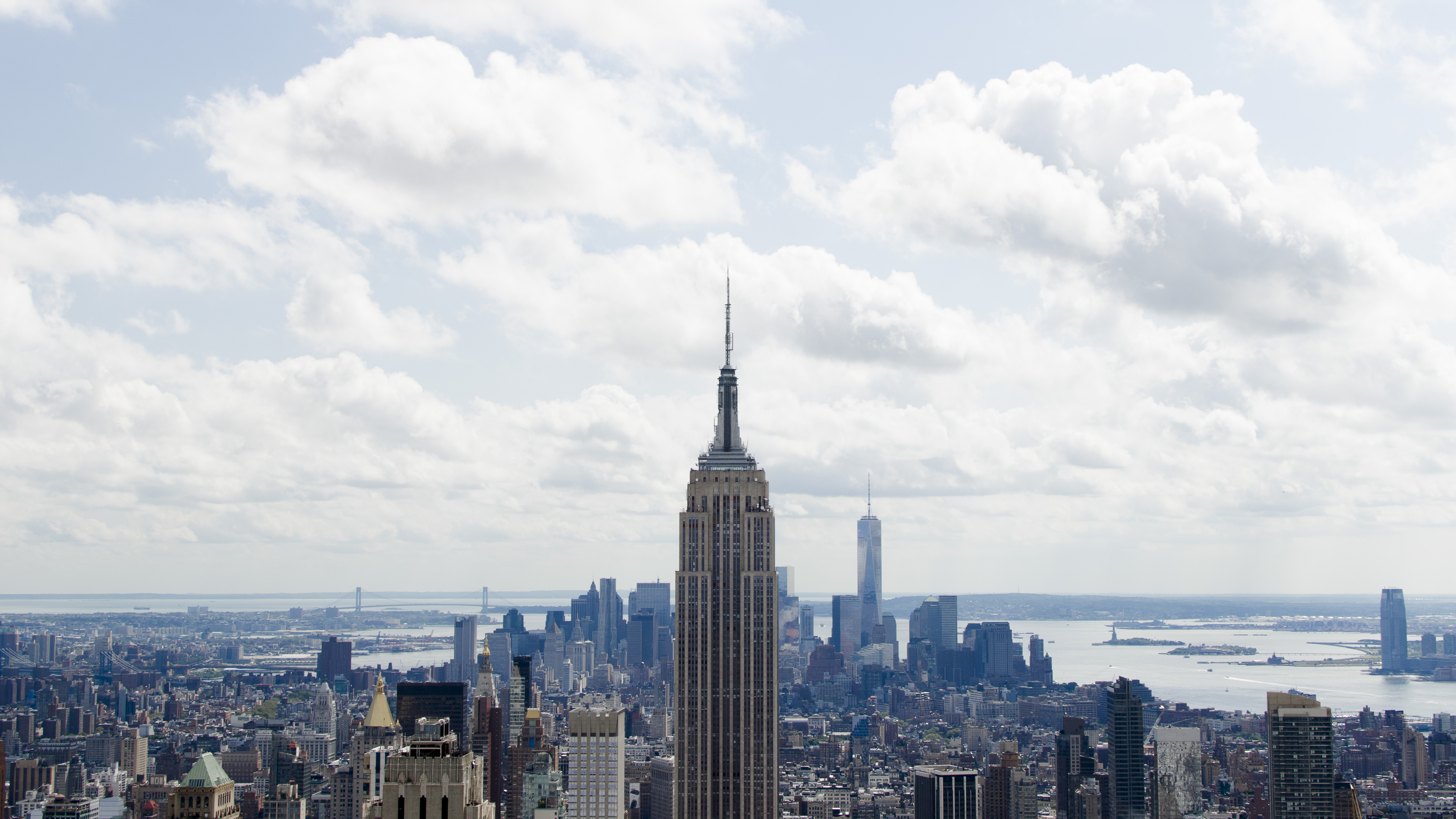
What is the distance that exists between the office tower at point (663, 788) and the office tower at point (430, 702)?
72.9 feet

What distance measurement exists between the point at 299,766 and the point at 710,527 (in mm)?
A: 59736

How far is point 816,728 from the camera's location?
171 meters

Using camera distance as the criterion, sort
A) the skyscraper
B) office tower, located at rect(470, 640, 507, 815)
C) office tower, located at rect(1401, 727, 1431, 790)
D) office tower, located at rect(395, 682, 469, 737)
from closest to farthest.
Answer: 1. office tower, located at rect(470, 640, 507, 815)
2. the skyscraper
3. office tower, located at rect(395, 682, 469, 737)
4. office tower, located at rect(1401, 727, 1431, 790)

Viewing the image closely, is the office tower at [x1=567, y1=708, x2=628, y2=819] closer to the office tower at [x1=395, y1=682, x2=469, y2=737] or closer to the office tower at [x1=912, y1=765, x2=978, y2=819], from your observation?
the office tower at [x1=912, y1=765, x2=978, y2=819]

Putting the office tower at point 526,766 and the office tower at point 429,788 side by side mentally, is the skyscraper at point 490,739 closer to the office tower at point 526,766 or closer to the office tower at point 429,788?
the office tower at point 526,766

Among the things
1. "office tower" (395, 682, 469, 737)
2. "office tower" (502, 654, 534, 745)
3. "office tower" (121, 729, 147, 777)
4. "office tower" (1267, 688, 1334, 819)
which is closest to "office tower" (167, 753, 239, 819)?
"office tower" (502, 654, 534, 745)

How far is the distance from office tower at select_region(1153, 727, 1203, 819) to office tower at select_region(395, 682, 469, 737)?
5375cm

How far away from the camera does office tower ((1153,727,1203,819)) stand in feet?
346

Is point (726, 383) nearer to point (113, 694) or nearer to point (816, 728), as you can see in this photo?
point (816, 728)

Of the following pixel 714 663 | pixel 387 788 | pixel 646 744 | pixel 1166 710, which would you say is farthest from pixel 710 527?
pixel 1166 710

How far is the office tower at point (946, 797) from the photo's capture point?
336 ft

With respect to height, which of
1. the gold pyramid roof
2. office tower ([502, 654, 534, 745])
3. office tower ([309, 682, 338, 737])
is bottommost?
office tower ([309, 682, 338, 737])

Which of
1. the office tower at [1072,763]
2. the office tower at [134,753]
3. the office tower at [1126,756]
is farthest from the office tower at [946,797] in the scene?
the office tower at [134,753]

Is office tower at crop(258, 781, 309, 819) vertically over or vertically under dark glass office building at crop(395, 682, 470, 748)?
under
